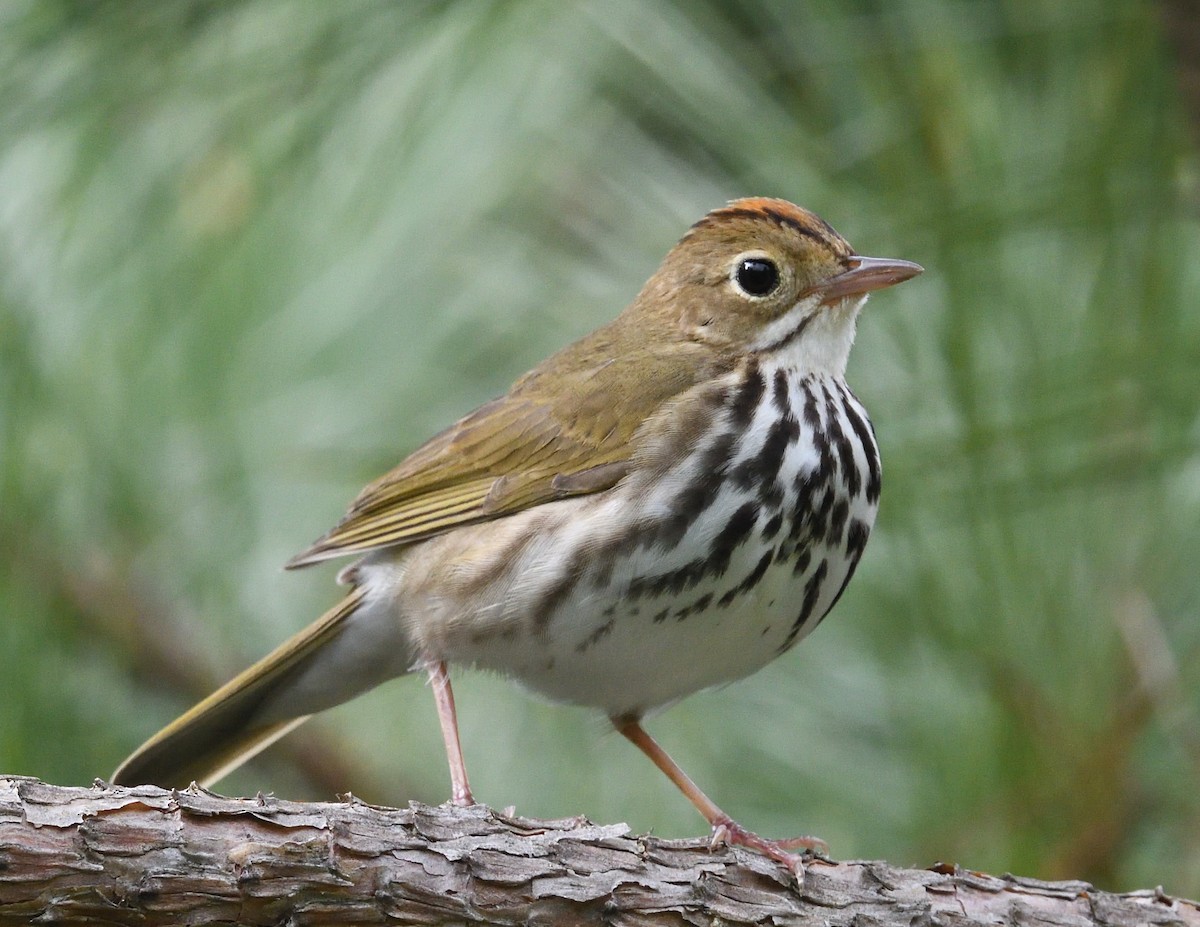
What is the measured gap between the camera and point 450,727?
127 inches

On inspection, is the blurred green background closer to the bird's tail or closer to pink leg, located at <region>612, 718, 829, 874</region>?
the bird's tail

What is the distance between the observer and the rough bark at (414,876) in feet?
6.97

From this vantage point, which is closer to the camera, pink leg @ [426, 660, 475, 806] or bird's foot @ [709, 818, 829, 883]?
bird's foot @ [709, 818, 829, 883]

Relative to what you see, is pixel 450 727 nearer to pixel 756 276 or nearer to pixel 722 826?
pixel 722 826

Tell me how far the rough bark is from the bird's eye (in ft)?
3.91

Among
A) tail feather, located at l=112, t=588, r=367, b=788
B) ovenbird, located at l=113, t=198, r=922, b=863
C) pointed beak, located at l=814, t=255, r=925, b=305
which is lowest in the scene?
tail feather, located at l=112, t=588, r=367, b=788

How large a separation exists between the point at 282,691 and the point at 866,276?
4.71 ft

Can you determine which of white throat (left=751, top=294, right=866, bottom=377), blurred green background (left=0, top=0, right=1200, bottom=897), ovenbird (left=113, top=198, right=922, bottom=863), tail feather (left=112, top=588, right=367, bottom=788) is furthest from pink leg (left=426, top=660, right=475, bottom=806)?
white throat (left=751, top=294, right=866, bottom=377)

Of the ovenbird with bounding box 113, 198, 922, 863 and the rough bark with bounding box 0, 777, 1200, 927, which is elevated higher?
the ovenbird with bounding box 113, 198, 922, 863

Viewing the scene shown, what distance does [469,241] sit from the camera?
4051mm

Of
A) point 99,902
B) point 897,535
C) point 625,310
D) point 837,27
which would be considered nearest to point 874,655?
point 897,535

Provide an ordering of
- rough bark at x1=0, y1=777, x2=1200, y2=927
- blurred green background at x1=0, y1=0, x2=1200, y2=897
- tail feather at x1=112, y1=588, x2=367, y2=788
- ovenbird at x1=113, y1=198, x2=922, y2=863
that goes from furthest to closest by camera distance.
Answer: tail feather at x1=112, y1=588, x2=367, y2=788, blurred green background at x1=0, y1=0, x2=1200, y2=897, ovenbird at x1=113, y1=198, x2=922, y2=863, rough bark at x1=0, y1=777, x2=1200, y2=927

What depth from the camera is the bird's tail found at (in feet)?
10.7

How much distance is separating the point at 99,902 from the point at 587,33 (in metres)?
2.18
